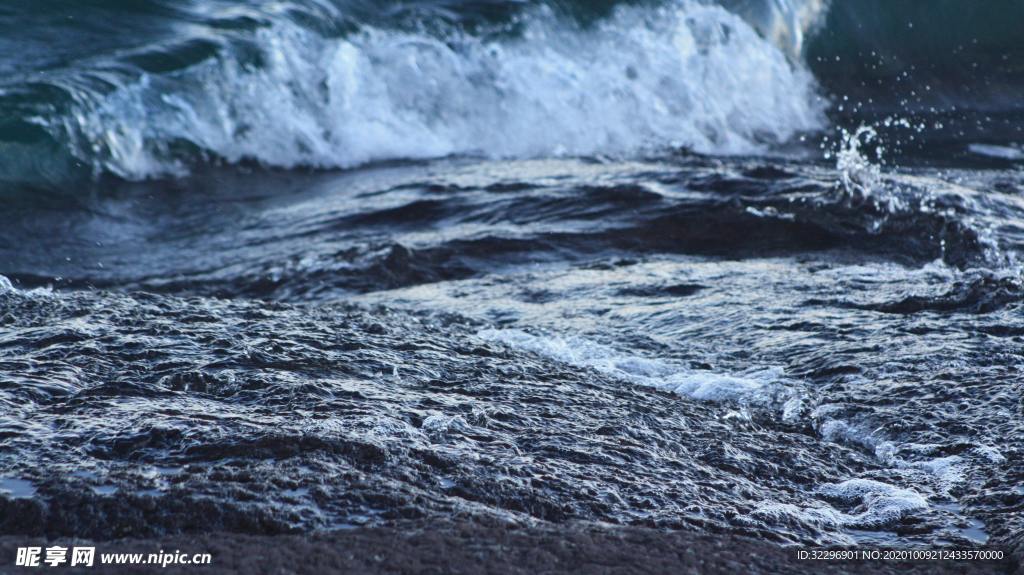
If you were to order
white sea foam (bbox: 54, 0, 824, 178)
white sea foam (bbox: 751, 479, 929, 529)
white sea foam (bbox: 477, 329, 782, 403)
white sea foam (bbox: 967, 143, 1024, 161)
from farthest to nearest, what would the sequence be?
white sea foam (bbox: 967, 143, 1024, 161) → white sea foam (bbox: 54, 0, 824, 178) → white sea foam (bbox: 477, 329, 782, 403) → white sea foam (bbox: 751, 479, 929, 529)

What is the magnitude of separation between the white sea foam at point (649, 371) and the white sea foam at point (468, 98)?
445 cm

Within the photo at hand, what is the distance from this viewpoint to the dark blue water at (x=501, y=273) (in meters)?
2.08

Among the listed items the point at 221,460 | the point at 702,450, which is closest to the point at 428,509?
the point at 221,460

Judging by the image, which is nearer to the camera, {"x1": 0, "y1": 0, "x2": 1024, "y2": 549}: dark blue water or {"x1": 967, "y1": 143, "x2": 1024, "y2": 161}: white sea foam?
{"x1": 0, "y1": 0, "x2": 1024, "y2": 549}: dark blue water

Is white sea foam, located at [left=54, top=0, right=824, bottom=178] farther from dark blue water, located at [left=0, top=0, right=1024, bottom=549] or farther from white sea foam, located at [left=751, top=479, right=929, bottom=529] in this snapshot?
white sea foam, located at [left=751, top=479, right=929, bottom=529]

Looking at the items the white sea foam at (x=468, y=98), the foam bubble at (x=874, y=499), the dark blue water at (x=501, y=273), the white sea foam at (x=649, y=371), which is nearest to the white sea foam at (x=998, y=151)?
the dark blue water at (x=501, y=273)

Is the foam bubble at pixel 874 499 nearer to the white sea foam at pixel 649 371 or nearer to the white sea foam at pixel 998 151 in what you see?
the white sea foam at pixel 649 371

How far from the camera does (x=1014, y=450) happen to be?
238 cm

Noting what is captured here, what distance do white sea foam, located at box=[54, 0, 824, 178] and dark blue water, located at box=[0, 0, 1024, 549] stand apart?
0.03 meters

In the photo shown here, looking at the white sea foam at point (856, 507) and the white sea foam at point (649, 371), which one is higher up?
the white sea foam at point (856, 507)

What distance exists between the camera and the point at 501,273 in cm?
452

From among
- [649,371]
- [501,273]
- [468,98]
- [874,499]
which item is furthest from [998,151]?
[874,499]

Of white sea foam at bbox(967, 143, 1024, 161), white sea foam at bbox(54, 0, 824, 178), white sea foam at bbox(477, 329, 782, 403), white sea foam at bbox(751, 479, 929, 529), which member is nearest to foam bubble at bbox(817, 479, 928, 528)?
white sea foam at bbox(751, 479, 929, 529)

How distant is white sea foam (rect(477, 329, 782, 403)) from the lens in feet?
9.54
